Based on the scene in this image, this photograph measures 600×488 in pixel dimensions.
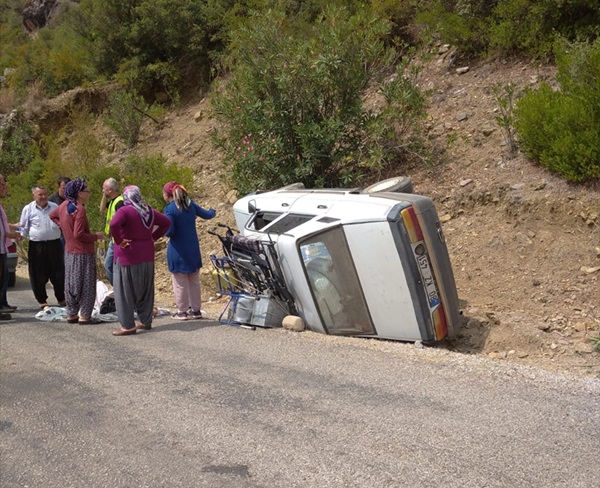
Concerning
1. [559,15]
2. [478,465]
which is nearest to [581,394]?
[478,465]

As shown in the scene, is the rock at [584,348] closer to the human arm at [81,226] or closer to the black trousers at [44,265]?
the human arm at [81,226]

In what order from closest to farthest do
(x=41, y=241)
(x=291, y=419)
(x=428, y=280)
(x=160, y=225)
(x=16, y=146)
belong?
(x=291, y=419) → (x=428, y=280) → (x=160, y=225) → (x=41, y=241) → (x=16, y=146)

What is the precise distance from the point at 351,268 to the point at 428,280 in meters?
0.80

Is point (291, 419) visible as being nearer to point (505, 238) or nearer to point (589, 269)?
point (589, 269)

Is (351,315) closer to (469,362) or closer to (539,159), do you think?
(469,362)

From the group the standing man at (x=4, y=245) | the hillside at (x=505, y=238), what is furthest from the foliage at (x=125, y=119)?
the standing man at (x=4, y=245)

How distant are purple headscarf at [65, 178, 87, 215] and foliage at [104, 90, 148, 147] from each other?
1319 centimetres

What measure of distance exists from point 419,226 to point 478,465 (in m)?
3.32

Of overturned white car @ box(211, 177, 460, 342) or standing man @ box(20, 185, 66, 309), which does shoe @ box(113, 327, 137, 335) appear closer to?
overturned white car @ box(211, 177, 460, 342)

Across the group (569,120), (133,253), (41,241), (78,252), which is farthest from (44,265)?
(569,120)

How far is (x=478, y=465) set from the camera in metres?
4.18

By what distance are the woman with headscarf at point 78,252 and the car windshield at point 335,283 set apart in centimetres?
274

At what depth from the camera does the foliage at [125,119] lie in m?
21.0

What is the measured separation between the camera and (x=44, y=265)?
9922mm
